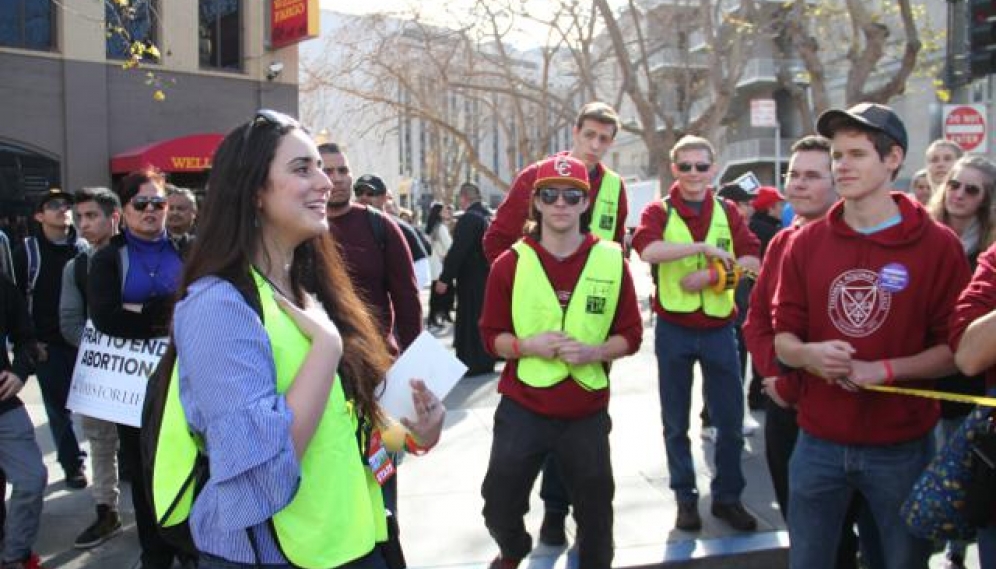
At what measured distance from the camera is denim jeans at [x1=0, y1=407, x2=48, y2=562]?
4.13 m

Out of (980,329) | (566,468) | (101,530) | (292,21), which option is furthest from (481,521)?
(292,21)

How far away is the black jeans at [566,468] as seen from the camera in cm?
371

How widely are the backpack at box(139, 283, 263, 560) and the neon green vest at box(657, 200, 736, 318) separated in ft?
10.8

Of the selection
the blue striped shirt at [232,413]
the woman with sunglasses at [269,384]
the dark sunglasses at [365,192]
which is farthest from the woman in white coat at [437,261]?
the blue striped shirt at [232,413]

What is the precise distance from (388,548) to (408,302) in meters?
2.28

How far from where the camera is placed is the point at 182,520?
1861 millimetres

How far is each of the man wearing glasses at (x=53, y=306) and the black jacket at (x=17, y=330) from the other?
4.00ft

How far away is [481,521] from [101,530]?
217 cm

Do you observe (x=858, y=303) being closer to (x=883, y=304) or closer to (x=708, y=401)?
(x=883, y=304)

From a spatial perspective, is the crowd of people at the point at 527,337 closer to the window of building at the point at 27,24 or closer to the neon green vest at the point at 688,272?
the neon green vest at the point at 688,272

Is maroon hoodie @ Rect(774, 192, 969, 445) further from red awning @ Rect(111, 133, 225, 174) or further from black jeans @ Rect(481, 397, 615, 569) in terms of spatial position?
red awning @ Rect(111, 133, 225, 174)

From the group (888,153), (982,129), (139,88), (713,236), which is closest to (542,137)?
(139,88)

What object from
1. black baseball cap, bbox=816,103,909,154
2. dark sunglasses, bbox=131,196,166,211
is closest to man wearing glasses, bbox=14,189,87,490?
dark sunglasses, bbox=131,196,166,211

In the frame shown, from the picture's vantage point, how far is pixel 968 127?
1032 centimetres
